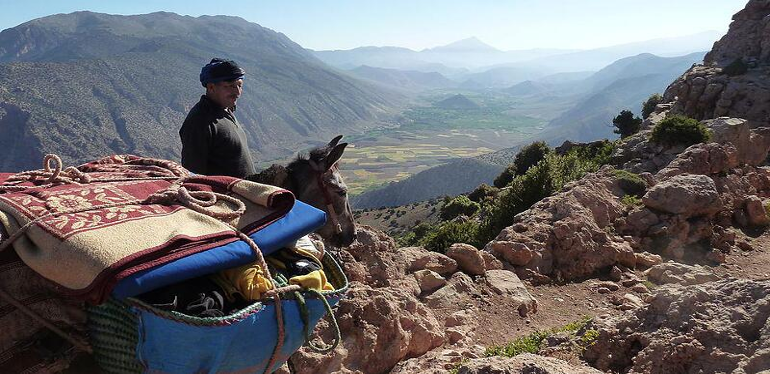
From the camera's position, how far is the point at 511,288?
22.7ft

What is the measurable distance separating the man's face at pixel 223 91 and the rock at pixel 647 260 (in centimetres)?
701

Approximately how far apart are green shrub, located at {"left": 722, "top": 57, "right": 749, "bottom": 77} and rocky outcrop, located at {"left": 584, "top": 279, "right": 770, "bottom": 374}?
26.2 meters

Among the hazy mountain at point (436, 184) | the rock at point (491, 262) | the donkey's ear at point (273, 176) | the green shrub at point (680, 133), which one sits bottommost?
the hazy mountain at point (436, 184)

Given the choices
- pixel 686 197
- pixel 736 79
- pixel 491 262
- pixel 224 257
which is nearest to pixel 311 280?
pixel 224 257

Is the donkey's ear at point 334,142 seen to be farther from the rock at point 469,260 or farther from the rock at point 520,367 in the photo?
the rock at point 469,260

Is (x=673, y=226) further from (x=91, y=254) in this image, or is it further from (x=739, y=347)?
(x=91, y=254)

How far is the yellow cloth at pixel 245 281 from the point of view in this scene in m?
2.30

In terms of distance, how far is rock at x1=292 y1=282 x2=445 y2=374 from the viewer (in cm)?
418

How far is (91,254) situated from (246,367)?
88cm

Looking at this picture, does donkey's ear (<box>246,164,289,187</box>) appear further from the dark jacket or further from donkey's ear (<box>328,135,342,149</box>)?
donkey's ear (<box>328,135,342,149</box>)

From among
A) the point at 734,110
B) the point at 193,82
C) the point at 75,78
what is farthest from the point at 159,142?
the point at 734,110

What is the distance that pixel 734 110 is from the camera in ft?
69.1

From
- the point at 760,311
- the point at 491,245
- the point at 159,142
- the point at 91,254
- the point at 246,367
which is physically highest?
the point at 91,254

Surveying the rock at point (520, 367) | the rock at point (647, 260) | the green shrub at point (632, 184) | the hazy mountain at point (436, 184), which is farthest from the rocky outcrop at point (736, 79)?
the hazy mountain at point (436, 184)
